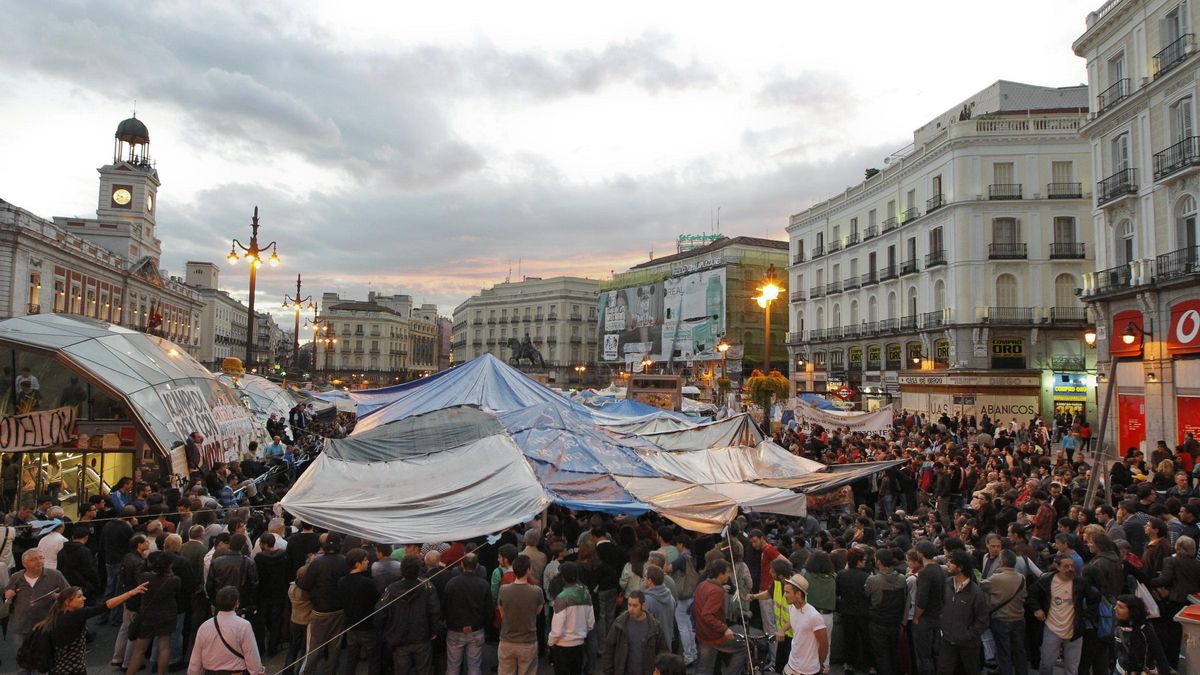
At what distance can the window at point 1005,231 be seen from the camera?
35.3m

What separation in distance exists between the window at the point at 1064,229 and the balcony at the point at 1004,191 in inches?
94.5

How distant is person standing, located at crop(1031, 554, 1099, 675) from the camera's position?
22.8 feet

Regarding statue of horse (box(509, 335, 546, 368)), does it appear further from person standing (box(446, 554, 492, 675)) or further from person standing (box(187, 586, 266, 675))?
person standing (box(187, 586, 266, 675))

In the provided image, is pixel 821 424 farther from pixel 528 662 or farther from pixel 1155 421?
pixel 528 662

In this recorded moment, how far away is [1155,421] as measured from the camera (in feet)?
69.3

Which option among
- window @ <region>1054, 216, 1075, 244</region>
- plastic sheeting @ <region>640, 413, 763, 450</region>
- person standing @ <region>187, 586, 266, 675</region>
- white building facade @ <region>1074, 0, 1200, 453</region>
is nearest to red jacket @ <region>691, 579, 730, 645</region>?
person standing @ <region>187, 586, 266, 675</region>

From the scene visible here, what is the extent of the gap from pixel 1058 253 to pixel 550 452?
3370 centimetres

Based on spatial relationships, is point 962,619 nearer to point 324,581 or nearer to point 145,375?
point 324,581

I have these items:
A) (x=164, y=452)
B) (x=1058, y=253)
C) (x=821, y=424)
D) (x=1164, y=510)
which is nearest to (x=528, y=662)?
(x=1164, y=510)

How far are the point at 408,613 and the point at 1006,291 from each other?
120 feet

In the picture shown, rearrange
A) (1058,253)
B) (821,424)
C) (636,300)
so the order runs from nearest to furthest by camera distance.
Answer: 1. (821,424)
2. (1058,253)
3. (636,300)

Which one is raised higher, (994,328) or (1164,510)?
(994,328)

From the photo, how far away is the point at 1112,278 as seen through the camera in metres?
23.1

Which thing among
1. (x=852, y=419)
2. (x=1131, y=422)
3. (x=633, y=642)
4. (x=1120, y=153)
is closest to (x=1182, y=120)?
(x=1120, y=153)
